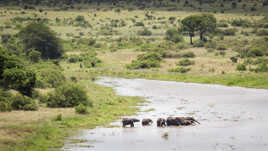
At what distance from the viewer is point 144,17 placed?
112 meters

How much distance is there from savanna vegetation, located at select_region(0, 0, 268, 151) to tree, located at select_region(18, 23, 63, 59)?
136 millimetres

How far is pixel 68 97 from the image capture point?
31.1 metres

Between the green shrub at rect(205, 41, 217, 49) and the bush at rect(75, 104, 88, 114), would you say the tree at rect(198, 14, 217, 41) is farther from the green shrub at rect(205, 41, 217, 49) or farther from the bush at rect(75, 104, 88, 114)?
the bush at rect(75, 104, 88, 114)

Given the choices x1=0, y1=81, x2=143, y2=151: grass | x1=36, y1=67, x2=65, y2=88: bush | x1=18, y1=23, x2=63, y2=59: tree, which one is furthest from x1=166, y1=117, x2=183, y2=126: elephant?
x1=18, y1=23, x2=63, y2=59: tree

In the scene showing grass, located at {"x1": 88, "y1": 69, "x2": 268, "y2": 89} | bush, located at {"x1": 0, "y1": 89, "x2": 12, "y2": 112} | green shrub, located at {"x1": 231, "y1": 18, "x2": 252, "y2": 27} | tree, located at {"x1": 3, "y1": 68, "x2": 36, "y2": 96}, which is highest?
green shrub, located at {"x1": 231, "y1": 18, "x2": 252, "y2": 27}

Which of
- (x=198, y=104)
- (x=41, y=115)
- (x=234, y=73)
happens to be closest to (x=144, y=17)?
(x=234, y=73)

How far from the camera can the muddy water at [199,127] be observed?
2148 centimetres

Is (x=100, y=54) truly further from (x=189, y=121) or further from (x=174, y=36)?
(x=189, y=121)

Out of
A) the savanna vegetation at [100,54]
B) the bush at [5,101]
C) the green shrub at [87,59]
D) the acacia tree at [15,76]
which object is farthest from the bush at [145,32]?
the bush at [5,101]

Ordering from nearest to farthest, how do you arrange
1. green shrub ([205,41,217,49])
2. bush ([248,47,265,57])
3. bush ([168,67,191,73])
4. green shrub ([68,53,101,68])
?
bush ([168,67,191,73]) → bush ([248,47,265,57]) → green shrub ([68,53,101,68]) → green shrub ([205,41,217,49])

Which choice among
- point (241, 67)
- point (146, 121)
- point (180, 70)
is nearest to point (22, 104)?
point (146, 121)

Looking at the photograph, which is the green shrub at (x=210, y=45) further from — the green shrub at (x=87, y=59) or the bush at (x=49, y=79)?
the bush at (x=49, y=79)

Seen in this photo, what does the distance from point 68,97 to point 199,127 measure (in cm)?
954

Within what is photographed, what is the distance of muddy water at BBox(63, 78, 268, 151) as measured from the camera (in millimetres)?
21484
